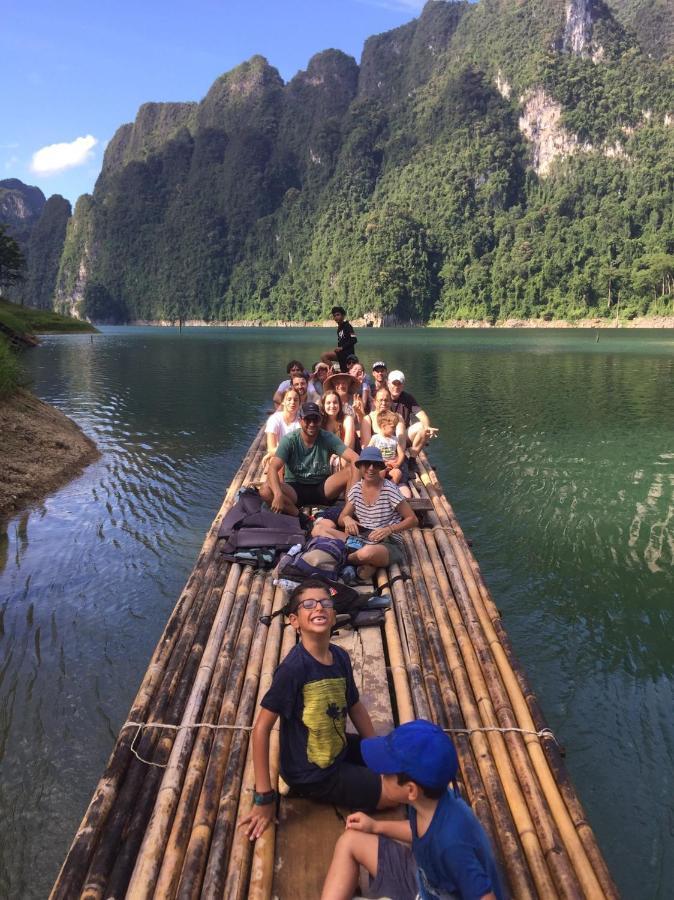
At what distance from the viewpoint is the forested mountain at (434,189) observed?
107 m

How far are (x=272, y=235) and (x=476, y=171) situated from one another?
64998mm

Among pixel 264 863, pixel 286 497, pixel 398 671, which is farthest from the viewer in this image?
pixel 286 497

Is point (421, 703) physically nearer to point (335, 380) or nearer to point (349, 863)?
point (349, 863)

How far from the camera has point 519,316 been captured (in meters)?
101

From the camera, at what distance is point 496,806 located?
2.91 m

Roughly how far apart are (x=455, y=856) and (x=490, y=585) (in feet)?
17.3

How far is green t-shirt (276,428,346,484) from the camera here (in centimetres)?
652

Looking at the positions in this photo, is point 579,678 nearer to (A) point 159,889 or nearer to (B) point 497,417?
(A) point 159,889

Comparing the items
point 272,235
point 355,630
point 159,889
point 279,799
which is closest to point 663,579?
point 355,630

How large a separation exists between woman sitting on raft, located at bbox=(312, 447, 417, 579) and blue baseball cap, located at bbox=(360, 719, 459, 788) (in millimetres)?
3281

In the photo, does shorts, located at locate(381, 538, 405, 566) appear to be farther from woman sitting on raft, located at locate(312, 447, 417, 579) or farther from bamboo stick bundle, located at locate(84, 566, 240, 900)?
bamboo stick bundle, located at locate(84, 566, 240, 900)

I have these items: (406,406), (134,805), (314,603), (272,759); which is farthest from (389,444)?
(134,805)

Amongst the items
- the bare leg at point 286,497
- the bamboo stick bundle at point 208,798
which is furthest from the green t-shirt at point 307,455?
the bamboo stick bundle at point 208,798

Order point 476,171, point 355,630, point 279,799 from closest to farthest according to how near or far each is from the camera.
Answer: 1. point 279,799
2. point 355,630
3. point 476,171
